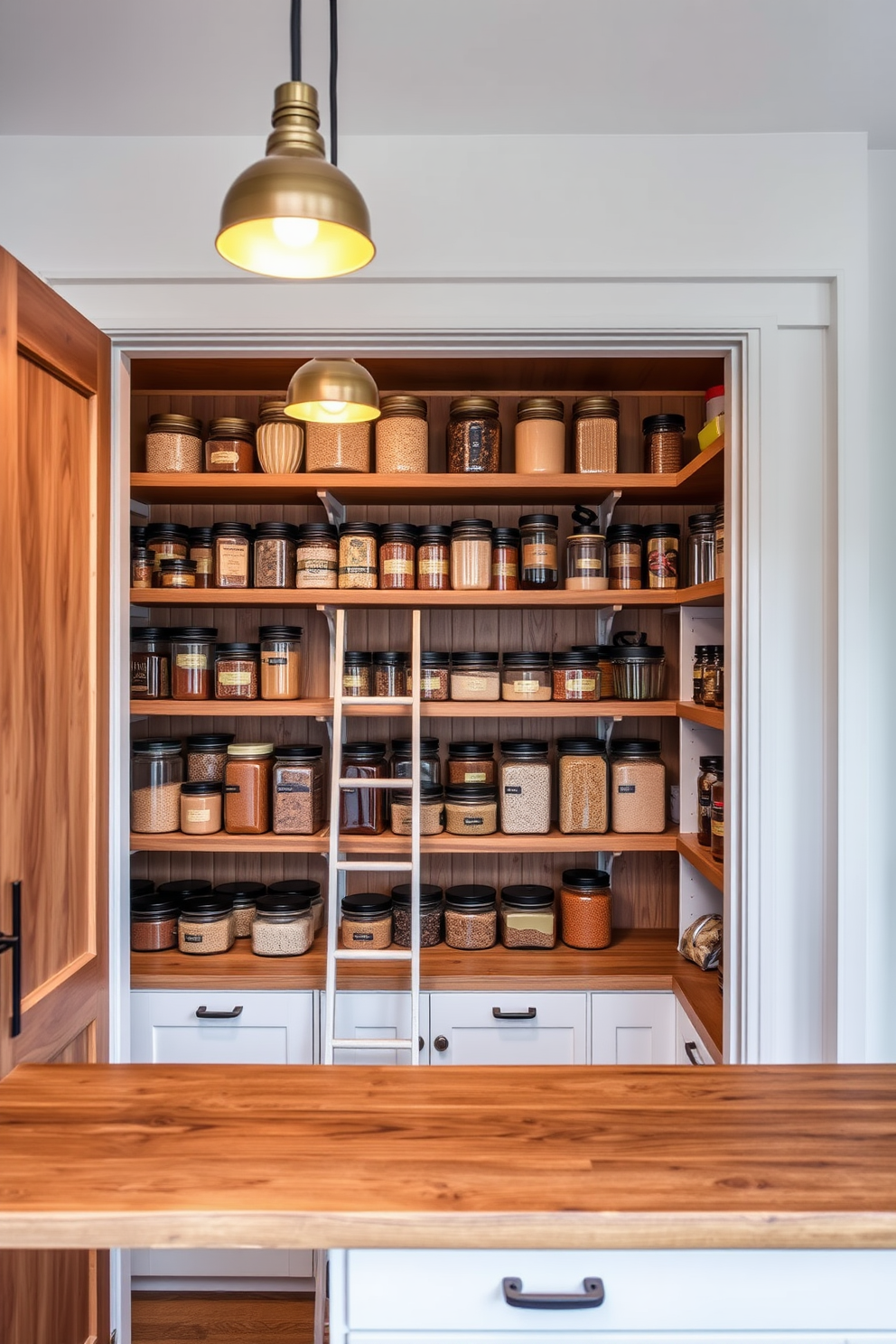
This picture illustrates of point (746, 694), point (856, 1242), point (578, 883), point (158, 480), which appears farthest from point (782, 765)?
point (158, 480)

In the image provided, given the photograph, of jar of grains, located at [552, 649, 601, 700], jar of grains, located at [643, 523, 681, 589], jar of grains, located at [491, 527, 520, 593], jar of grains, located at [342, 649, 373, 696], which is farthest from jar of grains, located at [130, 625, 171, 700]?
jar of grains, located at [643, 523, 681, 589]

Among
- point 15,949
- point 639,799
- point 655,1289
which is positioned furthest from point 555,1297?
point 639,799

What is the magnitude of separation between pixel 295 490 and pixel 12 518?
1089 millimetres

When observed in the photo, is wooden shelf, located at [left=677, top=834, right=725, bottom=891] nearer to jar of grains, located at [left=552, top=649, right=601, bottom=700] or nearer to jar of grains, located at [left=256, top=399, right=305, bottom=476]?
jar of grains, located at [left=552, top=649, right=601, bottom=700]

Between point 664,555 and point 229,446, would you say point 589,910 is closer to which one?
point 664,555

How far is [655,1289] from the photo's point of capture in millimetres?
967

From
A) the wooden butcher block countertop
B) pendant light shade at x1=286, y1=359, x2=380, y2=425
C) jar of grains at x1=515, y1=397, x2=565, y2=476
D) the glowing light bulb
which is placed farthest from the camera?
jar of grains at x1=515, y1=397, x2=565, y2=476

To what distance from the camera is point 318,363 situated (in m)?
1.67

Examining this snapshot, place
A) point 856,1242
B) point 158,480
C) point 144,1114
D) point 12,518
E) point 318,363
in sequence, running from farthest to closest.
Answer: point 158,480
point 318,363
point 12,518
point 144,1114
point 856,1242

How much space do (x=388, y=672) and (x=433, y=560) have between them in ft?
1.09

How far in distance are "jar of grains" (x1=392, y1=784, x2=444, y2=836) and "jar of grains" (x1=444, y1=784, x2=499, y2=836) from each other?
31 mm

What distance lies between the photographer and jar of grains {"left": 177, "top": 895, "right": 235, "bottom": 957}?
2430 millimetres

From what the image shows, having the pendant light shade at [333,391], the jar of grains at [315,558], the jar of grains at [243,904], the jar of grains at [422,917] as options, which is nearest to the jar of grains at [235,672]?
the jar of grains at [315,558]

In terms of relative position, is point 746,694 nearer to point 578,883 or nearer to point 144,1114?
point 578,883
